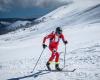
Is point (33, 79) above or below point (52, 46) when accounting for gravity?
below

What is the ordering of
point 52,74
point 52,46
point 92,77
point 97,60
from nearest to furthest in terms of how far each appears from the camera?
point 92,77 → point 52,74 → point 52,46 → point 97,60

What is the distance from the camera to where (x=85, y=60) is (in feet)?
42.6

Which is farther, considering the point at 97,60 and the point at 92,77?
the point at 97,60

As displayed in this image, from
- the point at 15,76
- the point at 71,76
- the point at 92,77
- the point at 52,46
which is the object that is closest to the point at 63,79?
the point at 71,76

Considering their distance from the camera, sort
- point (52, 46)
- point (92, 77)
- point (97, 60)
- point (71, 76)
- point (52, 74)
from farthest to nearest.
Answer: point (97, 60) → point (52, 46) → point (52, 74) → point (71, 76) → point (92, 77)

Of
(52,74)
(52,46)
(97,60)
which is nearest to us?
(52,74)

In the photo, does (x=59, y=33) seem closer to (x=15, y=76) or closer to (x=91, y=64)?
(x=91, y=64)

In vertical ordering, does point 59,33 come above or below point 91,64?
above

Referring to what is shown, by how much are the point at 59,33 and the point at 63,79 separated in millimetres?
2718

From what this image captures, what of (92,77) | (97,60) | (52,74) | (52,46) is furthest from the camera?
(97,60)

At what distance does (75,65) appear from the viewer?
1230 cm

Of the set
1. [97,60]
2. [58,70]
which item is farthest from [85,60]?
[58,70]

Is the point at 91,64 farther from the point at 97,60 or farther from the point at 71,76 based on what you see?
the point at 71,76

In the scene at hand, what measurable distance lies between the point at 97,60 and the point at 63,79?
325 cm
